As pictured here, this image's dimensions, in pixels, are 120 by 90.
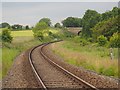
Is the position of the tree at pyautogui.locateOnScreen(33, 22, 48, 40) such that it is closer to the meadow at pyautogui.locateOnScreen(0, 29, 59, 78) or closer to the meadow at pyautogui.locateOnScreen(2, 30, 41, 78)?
the meadow at pyautogui.locateOnScreen(0, 29, 59, 78)

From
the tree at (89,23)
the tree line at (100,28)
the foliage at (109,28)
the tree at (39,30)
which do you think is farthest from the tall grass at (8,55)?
the tree at (39,30)

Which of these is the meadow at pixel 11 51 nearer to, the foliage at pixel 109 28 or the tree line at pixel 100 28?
the tree line at pixel 100 28

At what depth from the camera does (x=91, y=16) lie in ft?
346

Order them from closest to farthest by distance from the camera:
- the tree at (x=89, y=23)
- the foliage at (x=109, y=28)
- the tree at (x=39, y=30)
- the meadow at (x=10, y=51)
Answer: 1. the meadow at (x=10, y=51)
2. the foliage at (x=109, y=28)
3. the tree at (x=89, y=23)
4. the tree at (x=39, y=30)

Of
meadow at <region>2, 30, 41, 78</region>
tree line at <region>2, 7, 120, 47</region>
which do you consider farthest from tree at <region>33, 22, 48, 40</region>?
meadow at <region>2, 30, 41, 78</region>

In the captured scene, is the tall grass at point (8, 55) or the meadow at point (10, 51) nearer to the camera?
the tall grass at point (8, 55)

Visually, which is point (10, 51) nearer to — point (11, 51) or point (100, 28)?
point (11, 51)

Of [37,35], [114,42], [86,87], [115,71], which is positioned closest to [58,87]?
[86,87]

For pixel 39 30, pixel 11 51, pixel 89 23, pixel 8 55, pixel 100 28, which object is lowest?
pixel 39 30

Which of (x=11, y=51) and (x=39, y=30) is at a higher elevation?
(x=11, y=51)

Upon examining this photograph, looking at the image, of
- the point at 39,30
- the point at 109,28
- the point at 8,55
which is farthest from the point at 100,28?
the point at 8,55

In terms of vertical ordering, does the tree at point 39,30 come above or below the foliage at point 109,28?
below

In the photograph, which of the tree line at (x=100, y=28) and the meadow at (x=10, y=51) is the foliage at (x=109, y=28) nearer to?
the tree line at (x=100, y=28)

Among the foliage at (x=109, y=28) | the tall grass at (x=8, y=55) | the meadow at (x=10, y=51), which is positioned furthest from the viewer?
the foliage at (x=109, y=28)
